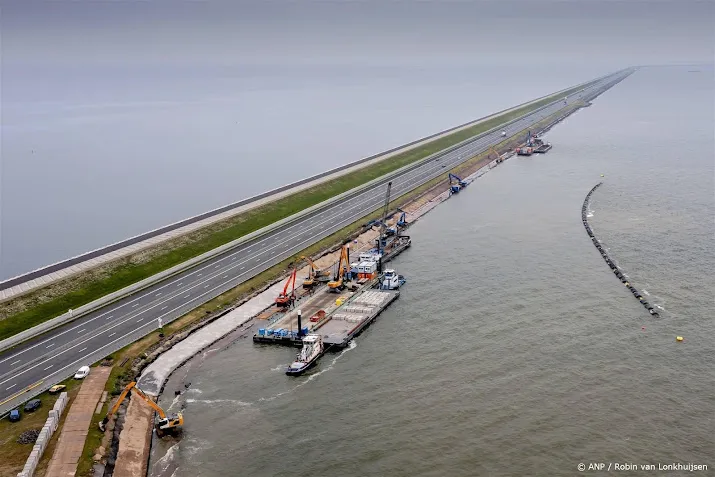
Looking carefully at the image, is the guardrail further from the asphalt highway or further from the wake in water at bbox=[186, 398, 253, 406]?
the wake in water at bbox=[186, 398, 253, 406]

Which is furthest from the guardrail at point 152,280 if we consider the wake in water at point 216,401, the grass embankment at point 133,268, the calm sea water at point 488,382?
the wake in water at point 216,401

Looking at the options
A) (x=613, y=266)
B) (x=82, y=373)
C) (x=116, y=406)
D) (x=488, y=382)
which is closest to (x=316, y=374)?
(x=488, y=382)

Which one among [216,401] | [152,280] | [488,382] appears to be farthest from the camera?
[152,280]

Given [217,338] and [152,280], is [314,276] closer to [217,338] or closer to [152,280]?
[217,338]

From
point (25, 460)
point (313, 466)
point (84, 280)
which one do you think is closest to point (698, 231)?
point (313, 466)

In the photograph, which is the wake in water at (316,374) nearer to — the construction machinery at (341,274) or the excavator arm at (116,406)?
the excavator arm at (116,406)
